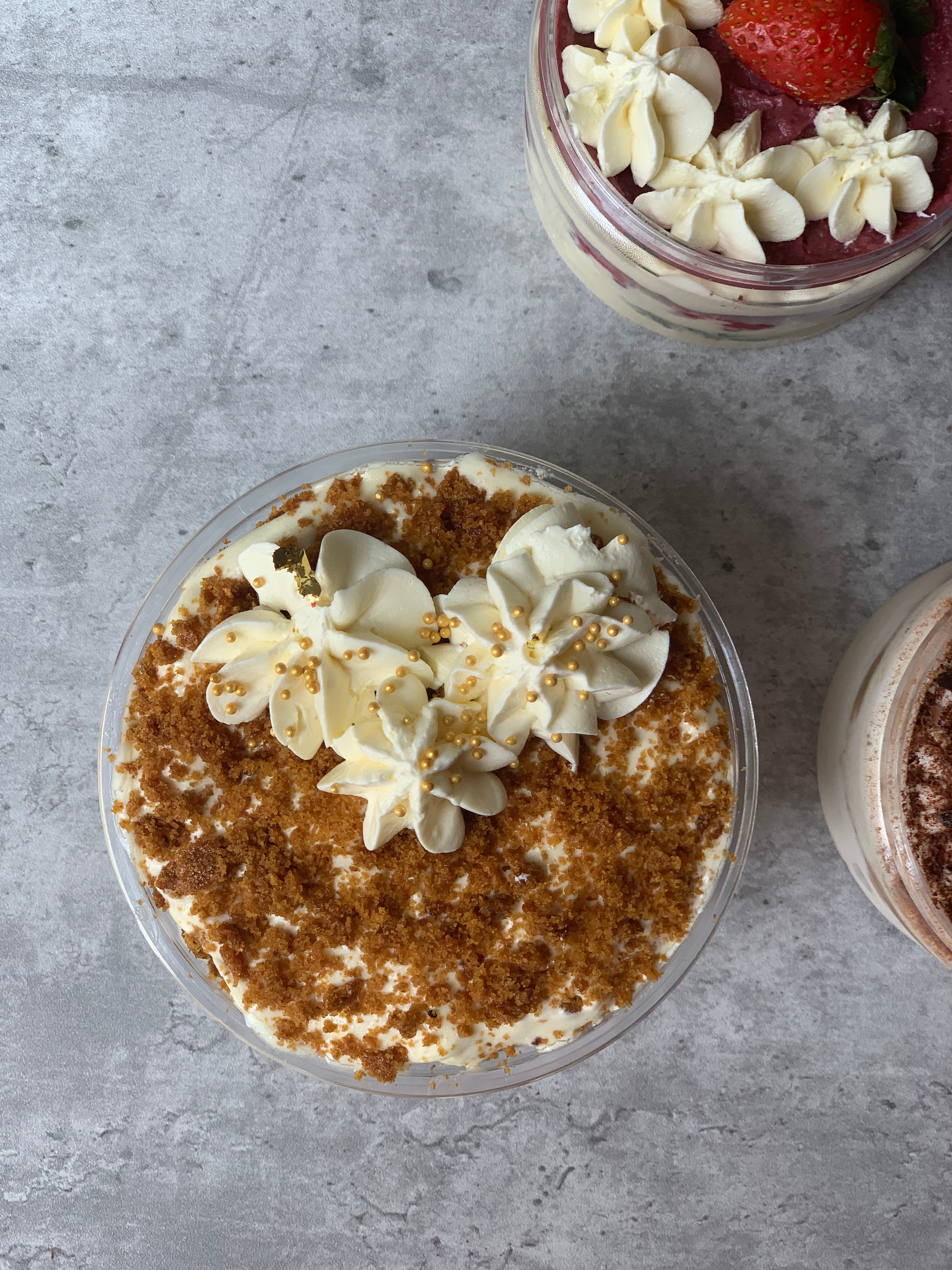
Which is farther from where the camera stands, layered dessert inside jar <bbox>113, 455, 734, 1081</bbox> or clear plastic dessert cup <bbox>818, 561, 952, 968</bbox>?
clear plastic dessert cup <bbox>818, 561, 952, 968</bbox>

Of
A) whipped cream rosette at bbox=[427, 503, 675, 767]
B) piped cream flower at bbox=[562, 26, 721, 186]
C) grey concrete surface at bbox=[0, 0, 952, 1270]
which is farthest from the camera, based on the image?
grey concrete surface at bbox=[0, 0, 952, 1270]

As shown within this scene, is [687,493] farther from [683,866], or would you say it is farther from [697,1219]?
[697,1219]

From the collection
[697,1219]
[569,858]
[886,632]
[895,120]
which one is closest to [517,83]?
[895,120]

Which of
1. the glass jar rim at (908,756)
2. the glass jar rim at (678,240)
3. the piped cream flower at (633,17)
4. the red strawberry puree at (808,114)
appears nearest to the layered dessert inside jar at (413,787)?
the glass jar rim at (908,756)

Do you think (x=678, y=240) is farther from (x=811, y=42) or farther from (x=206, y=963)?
(x=206, y=963)

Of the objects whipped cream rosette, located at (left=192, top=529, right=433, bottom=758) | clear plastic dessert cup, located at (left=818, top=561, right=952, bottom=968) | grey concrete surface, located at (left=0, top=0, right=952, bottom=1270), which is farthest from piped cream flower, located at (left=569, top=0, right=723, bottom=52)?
Result: clear plastic dessert cup, located at (left=818, top=561, right=952, bottom=968)

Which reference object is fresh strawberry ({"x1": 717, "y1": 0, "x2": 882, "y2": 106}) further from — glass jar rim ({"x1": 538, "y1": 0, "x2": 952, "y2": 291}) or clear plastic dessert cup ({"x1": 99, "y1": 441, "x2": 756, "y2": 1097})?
clear plastic dessert cup ({"x1": 99, "y1": 441, "x2": 756, "y2": 1097})

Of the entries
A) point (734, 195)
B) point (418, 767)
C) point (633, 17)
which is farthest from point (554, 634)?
point (633, 17)
